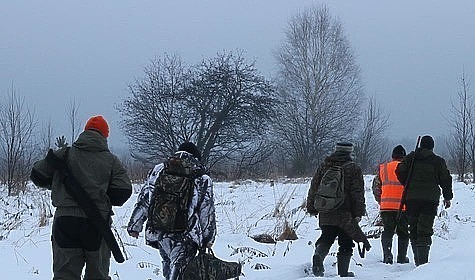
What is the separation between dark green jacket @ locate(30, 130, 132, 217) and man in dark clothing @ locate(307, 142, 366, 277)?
8.76 ft

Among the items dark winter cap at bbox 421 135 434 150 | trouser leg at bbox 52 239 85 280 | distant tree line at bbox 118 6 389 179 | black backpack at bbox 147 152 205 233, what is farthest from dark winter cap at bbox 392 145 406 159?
distant tree line at bbox 118 6 389 179

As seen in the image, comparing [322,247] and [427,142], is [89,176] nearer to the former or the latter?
[322,247]

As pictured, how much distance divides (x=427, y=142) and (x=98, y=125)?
14.4 ft

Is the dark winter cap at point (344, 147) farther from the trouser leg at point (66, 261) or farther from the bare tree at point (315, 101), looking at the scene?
the bare tree at point (315, 101)

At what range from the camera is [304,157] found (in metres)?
40.0

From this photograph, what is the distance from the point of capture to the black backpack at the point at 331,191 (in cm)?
758

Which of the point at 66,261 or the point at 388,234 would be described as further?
the point at 388,234

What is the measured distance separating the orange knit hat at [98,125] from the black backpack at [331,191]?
2701 mm

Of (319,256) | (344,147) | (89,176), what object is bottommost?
(319,256)

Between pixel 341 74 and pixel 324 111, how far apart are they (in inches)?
93.4

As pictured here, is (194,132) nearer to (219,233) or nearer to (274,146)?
(274,146)

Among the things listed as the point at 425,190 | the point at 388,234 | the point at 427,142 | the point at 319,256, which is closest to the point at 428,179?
the point at 425,190

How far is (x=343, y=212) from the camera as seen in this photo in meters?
7.63

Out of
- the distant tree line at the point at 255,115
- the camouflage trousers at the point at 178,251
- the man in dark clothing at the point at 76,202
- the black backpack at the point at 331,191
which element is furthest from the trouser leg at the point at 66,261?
the distant tree line at the point at 255,115
